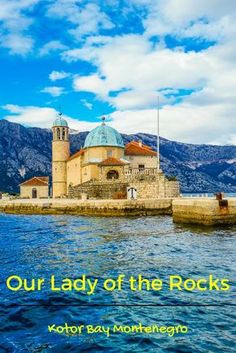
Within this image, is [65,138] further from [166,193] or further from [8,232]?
[8,232]

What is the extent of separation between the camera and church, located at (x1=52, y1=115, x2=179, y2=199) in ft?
147

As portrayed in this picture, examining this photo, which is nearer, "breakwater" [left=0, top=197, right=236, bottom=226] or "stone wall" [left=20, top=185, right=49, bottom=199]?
"breakwater" [left=0, top=197, right=236, bottom=226]

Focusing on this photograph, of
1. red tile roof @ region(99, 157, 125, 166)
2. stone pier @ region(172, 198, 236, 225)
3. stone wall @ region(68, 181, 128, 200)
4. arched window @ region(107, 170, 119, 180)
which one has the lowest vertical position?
stone pier @ region(172, 198, 236, 225)

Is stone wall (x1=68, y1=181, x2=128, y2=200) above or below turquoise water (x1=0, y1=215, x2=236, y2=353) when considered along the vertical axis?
above

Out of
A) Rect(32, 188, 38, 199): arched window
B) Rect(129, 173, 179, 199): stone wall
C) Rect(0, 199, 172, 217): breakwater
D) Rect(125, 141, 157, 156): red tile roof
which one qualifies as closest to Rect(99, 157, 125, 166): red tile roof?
Rect(125, 141, 157, 156): red tile roof

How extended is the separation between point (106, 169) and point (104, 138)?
675 cm

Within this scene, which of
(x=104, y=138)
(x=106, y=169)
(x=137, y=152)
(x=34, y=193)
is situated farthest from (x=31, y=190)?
(x=137, y=152)

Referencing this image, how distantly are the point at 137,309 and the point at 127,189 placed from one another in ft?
120

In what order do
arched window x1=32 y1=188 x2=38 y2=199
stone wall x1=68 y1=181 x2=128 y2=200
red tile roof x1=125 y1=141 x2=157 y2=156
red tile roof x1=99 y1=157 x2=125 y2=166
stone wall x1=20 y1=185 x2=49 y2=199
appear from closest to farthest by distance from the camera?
stone wall x1=68 y1=181 x2=128 y2=200 → red tile roof x1=99 y1=157 x2=125 y2=166 → red tile roof x1=125 y1=141 x2=157 y2=156 → stone wall x1=20 y1=185 x2=49 y2=199 → arched window x1=32 y1=188 x2=38 y2=199

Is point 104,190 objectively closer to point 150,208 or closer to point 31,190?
point 150,208

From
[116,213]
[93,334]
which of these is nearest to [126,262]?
[93,334]

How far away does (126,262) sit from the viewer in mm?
12859

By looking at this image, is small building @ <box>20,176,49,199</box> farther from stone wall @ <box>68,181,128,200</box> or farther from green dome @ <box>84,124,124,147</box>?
stone wall @ <box>68,181,128,200</box>

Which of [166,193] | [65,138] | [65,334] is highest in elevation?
[65,138]
